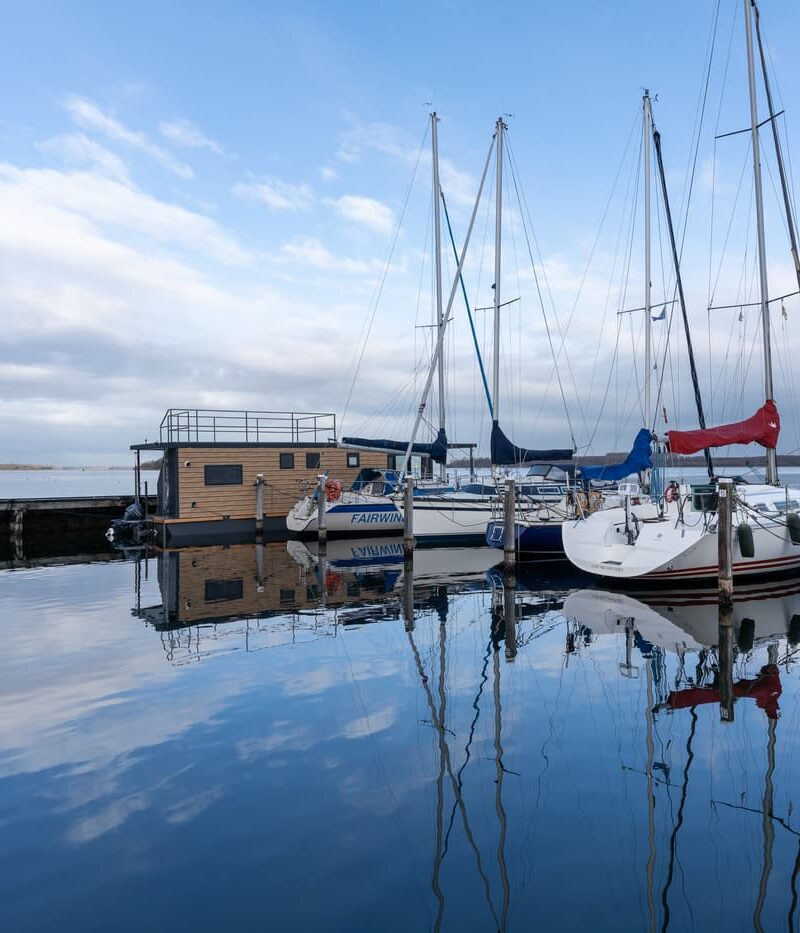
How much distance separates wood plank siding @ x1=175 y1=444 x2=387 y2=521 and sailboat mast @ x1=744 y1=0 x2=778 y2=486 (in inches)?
694

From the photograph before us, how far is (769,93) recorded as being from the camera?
19547mm

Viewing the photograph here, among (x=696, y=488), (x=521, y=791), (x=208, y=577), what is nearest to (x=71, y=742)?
(x=521, y=791)

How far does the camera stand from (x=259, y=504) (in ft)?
93.7

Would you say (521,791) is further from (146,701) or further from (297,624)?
(297,624)

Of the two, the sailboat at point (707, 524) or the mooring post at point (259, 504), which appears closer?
the sailboat at point (707, 524)

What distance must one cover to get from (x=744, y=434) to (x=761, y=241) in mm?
5606

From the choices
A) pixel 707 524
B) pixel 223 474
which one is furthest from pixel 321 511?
pixel 707 524

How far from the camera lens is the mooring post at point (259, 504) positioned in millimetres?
28019

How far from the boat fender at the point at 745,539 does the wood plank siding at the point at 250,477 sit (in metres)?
18.5

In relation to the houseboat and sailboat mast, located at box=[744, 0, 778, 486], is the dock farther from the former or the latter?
sailboat mast, located at box=[744, 0, 778, 486]

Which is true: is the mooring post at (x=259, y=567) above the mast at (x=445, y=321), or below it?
below

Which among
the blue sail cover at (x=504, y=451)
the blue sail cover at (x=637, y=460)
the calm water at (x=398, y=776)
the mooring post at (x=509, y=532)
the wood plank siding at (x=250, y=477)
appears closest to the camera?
the calm water at (x=398, y=776)

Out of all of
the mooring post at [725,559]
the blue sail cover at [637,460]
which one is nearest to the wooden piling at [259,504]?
the blue sail cover at [637,460]

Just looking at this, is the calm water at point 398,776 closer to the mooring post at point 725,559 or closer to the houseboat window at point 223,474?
the mooring post at point 725,559
